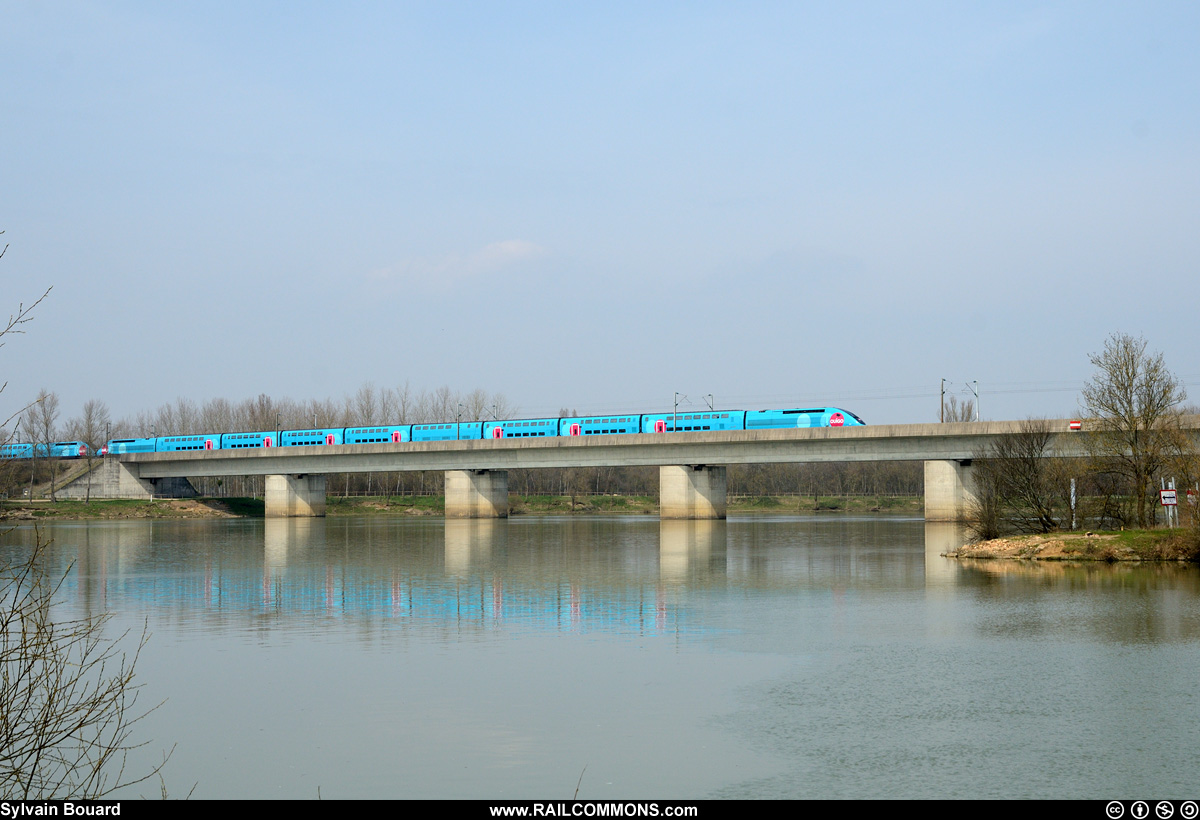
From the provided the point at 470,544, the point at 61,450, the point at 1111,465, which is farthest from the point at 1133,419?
the point at 61,450

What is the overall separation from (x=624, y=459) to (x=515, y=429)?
10.9 metres

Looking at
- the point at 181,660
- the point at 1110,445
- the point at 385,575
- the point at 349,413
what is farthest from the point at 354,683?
the point at 349,413

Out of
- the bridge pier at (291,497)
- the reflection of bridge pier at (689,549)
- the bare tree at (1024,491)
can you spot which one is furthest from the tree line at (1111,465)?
the bridge pier at (291,497)

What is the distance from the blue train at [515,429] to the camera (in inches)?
2958

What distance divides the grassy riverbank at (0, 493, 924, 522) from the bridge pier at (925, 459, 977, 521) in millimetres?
39638

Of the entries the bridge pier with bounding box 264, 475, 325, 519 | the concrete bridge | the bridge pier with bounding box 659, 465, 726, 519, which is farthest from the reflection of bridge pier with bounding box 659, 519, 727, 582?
the bridge pier with bounding box 264, 475, 325, 519

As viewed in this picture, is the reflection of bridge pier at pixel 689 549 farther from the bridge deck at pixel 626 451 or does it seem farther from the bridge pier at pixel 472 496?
the bridge pier at pixel 472 496

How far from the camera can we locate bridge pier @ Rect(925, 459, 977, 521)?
69.1m

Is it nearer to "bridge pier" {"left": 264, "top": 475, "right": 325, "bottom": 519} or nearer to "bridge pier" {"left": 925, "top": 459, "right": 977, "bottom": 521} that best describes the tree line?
"bridge pier" {"left": 925, "top": 459, "right": 977, "bottom": 521}

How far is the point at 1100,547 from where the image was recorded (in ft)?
113

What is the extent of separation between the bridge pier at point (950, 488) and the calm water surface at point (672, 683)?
37.6 meters

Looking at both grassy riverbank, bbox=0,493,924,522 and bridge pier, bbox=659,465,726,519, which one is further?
grassy riverbank, bbox=0,493,924,522

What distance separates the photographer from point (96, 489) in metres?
97.5
